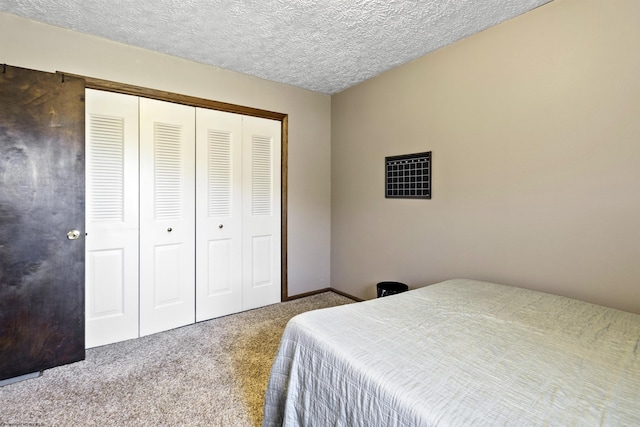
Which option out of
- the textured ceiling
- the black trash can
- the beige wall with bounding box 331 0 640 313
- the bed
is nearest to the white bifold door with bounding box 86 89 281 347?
the textured ceiling

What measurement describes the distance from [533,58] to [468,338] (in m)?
1.88

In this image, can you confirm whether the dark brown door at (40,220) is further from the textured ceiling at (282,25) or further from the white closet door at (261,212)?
the white closet door at (261,212)

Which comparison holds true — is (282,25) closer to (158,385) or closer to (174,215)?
(174,215)

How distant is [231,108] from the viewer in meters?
2.99

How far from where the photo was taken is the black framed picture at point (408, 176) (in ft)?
8.75

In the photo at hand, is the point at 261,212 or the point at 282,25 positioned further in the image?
the point at 261,212

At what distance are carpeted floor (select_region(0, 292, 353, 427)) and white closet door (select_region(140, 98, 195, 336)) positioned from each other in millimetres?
238

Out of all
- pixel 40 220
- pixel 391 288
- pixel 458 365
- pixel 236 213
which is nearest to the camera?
pixel 458 365

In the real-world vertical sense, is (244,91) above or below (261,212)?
above

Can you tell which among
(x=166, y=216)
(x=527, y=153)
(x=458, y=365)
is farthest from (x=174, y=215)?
(x=527, y=153)

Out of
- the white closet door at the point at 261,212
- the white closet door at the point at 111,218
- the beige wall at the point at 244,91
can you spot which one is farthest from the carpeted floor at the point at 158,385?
the beige wall at the point at 244,91

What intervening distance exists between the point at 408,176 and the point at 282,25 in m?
1.63

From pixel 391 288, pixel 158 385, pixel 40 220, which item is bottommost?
pixel 158 385

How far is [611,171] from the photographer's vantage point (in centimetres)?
168
